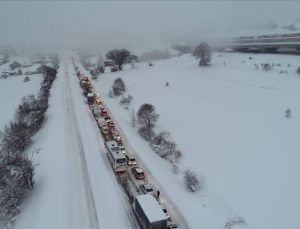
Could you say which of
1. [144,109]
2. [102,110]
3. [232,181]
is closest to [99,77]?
[102,110]

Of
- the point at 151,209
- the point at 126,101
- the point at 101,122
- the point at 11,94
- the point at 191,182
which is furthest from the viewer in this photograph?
the point at 11,94

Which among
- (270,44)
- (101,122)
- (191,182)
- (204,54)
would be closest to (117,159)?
(191,182)

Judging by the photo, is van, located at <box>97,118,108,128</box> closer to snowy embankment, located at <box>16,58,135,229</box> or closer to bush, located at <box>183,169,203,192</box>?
snowy embankment, located at <box>16,58,135,229</box>

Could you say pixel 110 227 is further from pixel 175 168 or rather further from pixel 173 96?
pixel 173 96

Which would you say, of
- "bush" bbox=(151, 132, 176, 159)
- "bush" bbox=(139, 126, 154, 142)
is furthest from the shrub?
"bush" bbox=(139, 126, 154, 142)

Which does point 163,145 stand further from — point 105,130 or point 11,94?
point 11,94

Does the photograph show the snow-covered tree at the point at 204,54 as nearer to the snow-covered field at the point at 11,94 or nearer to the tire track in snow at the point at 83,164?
the tire track in snow at the point at 83,164
